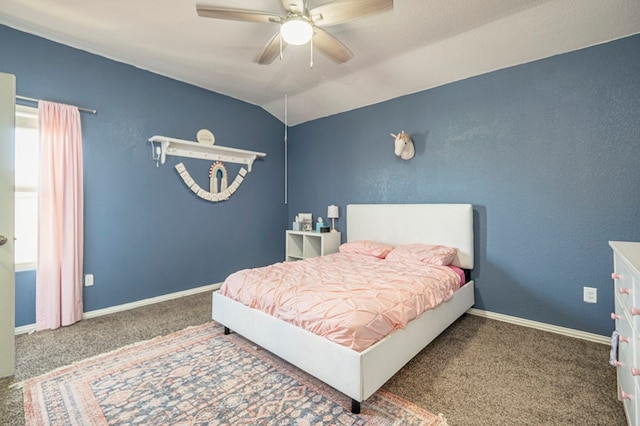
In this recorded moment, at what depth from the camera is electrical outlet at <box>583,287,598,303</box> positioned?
2559mm

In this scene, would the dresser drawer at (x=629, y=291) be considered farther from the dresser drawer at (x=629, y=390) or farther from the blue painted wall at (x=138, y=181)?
the blue painted wall at (x=138, y=181)

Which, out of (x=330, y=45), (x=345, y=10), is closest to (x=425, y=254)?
(x=330, y=45)

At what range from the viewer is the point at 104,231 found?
3.13 metres

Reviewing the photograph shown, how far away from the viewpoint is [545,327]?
2783 millimetres

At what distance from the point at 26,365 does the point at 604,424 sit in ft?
12.1

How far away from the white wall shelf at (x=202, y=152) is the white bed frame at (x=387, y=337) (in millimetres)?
1859

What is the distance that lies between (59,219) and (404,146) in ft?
12.1

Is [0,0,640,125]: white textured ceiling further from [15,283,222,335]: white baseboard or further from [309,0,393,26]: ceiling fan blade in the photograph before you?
[15,283,222,335]: white baseboard

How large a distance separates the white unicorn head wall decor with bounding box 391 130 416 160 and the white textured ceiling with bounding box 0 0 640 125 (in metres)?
0.61

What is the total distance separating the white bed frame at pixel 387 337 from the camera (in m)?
1.65

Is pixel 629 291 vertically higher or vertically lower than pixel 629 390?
higher

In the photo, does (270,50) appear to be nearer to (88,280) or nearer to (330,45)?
(330,45)

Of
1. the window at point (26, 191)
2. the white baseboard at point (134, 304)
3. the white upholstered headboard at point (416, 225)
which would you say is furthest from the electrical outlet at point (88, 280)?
the white upholstered headboard at point (416, 225)

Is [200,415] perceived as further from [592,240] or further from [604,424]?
[592,240]
